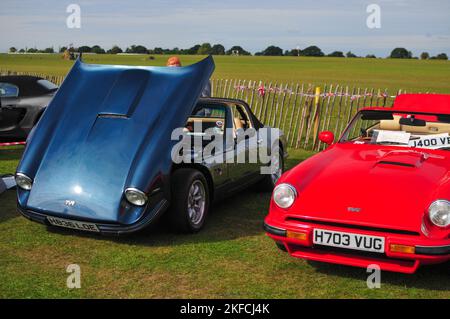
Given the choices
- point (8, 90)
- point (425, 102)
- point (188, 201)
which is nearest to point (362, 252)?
point (188, 201)

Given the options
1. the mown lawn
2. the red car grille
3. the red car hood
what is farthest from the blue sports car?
the red car grille

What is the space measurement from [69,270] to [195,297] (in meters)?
1.33

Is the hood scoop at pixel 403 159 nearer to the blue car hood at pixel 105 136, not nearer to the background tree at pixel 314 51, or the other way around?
the blue car hood at pixel 105 136

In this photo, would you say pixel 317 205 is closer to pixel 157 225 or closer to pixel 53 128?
pixel 157 225

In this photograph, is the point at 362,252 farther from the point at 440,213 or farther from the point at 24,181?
the point at 24,181

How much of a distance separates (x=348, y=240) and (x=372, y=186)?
0.62 m

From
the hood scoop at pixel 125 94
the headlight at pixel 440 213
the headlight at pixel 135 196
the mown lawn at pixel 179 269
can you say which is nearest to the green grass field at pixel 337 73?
the hood scoop at pixel 125 94

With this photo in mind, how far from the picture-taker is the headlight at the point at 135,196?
5449 mm

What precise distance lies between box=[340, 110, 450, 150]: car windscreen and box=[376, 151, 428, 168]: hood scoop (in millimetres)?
368

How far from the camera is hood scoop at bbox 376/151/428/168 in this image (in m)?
5.26

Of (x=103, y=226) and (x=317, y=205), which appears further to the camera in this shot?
(x=103, y=226)

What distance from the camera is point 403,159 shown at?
5371 millimetres

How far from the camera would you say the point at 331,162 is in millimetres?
5512
